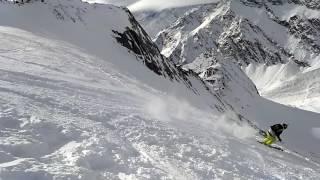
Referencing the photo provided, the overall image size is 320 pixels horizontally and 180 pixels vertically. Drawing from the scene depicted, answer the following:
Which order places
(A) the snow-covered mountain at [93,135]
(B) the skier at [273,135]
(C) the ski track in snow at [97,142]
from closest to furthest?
(C) the ski track in snow at [97,142]
(A) the snow-covered mountain at [93,135]
(B) the skier at [273,135]

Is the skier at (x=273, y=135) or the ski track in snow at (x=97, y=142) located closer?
the ski track in snow at (x=97, y=142)

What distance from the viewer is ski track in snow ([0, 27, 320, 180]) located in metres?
14.8

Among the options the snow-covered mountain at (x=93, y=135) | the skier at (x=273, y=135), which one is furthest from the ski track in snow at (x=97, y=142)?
the skier at (x=273, y=135)

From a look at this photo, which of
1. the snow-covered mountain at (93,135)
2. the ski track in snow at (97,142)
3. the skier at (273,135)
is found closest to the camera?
the ski track in snow at (97,142)

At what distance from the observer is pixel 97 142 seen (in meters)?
17.0

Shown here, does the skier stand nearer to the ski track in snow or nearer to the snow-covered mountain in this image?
the snow-covered mountain

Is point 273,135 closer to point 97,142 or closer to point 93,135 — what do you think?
point 93,135

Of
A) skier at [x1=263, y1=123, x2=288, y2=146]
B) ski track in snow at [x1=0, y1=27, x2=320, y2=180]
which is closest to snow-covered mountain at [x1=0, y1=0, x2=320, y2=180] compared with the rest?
ski track in snow at [x1=0, y1=27, x2=320, y2=180]

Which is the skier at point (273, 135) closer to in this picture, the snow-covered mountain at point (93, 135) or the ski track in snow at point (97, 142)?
the snow-covered mountain at point (93, 135)

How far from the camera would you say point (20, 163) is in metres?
13.9

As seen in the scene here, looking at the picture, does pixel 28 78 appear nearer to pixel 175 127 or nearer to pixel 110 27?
pixel 175 127

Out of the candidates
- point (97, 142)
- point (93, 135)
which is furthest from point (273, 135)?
point (97, 142)

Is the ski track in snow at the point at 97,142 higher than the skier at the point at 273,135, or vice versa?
the ski track in snow at the point at 97,142

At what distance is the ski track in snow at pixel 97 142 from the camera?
48.5 feet
